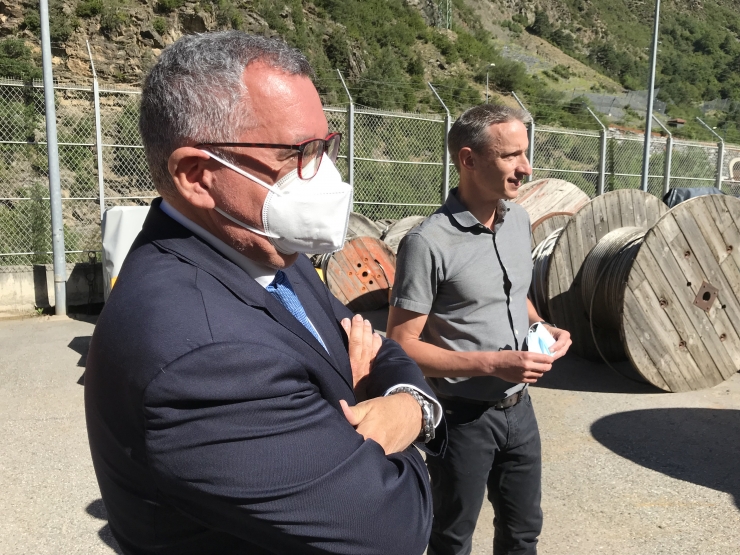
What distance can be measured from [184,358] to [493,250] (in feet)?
6.95

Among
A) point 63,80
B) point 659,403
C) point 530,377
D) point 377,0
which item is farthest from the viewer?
point 377,0

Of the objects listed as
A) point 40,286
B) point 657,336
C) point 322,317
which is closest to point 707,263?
point 657,336

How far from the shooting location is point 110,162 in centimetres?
1280

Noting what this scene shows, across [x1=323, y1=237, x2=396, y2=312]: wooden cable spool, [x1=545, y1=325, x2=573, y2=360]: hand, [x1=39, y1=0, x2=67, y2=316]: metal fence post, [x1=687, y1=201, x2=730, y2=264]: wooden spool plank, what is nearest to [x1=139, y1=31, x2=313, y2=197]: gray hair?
[x1=545, y1=325, x2=573, y2=360]: hand

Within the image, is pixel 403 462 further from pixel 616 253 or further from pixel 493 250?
pixel 616 253

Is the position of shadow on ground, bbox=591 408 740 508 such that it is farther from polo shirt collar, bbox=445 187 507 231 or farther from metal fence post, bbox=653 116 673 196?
metal fence post, bbox=653 116 673 196

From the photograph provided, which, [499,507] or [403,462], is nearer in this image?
[403,462]

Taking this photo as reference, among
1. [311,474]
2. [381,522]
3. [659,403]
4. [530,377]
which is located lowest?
[659,403]

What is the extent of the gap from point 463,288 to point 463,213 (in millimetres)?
347

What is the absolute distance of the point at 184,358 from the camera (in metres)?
1.15

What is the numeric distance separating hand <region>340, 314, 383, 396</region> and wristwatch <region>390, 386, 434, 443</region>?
0.44 ft

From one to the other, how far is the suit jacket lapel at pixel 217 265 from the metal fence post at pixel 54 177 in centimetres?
1027

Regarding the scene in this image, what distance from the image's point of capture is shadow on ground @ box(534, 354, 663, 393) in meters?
6.96

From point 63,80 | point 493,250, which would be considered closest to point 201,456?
point 493,250
